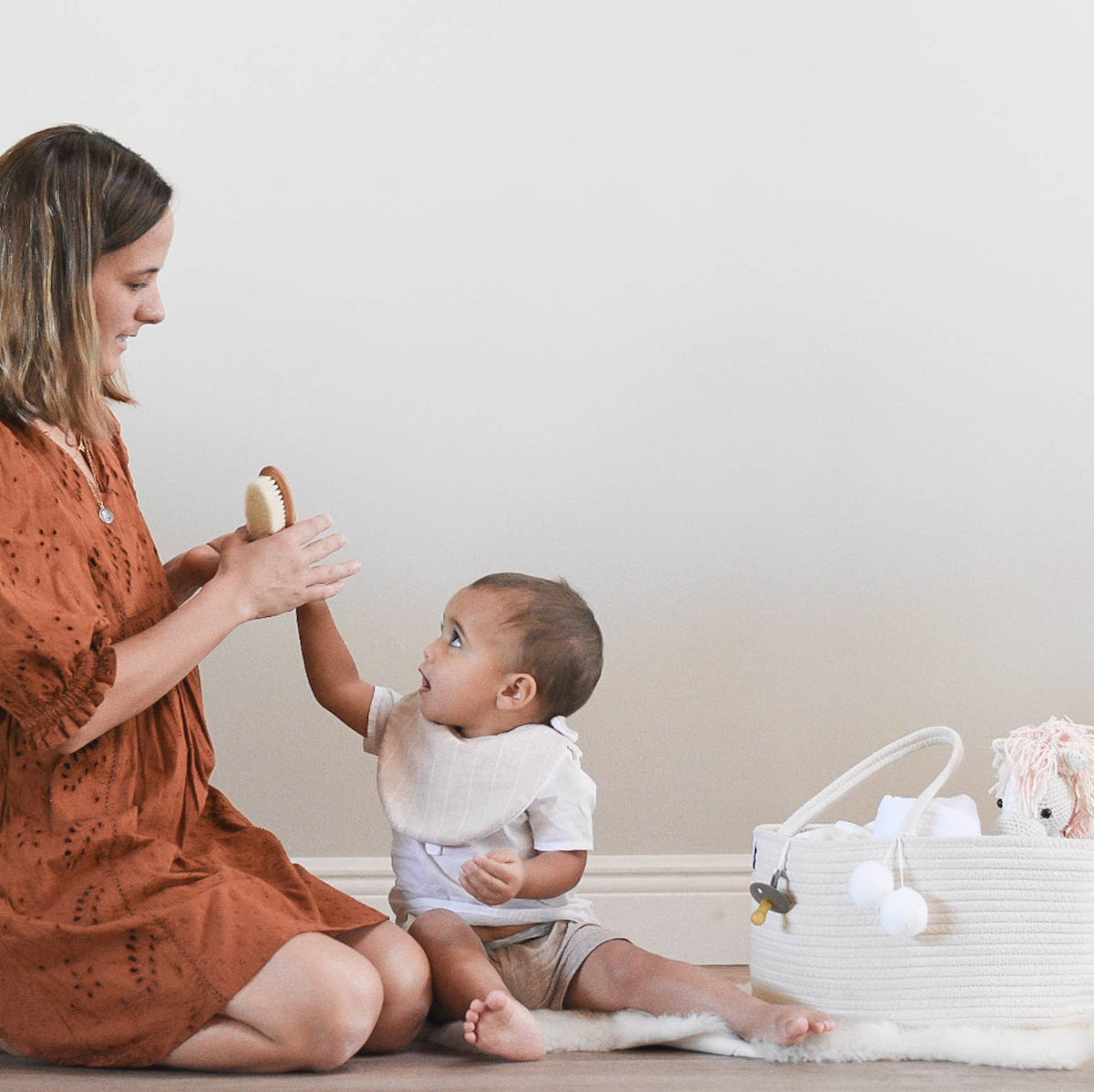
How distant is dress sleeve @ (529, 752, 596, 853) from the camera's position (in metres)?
1.29

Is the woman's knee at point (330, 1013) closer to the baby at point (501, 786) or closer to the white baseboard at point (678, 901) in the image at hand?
the baby at point (501, 786)

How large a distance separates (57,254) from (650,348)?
71 centimetres

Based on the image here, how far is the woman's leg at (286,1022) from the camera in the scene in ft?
3.50

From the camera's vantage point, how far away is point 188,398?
1.53 meters

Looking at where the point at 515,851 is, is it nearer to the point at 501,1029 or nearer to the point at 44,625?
the point at 501,1029

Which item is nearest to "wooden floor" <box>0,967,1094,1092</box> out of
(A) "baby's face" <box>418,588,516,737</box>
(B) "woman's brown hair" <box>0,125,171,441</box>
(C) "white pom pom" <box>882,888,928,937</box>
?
(C) "white pom pom" <box>882,888,928,937</box>

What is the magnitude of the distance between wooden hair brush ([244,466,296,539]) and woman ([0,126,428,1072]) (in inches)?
1.5

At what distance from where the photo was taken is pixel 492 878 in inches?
46.4

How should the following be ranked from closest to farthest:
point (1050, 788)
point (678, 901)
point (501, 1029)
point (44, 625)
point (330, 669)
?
point (44, 625) → point (501, 1029) → point (1050, 788) → point (330, 669) → point (678, 901)

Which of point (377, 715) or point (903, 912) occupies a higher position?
point (377, 715)

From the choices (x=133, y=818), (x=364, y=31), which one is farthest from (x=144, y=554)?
(x=364, y=31)

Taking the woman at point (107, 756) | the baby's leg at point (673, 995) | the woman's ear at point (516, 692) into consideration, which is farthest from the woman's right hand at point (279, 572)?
the baby's leg at point (673, 995)

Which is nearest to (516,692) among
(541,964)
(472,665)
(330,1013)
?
(472,665)

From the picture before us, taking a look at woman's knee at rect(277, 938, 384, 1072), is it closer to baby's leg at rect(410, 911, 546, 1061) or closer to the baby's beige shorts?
baby's leg at rect(410, 911, 546, 1061)
